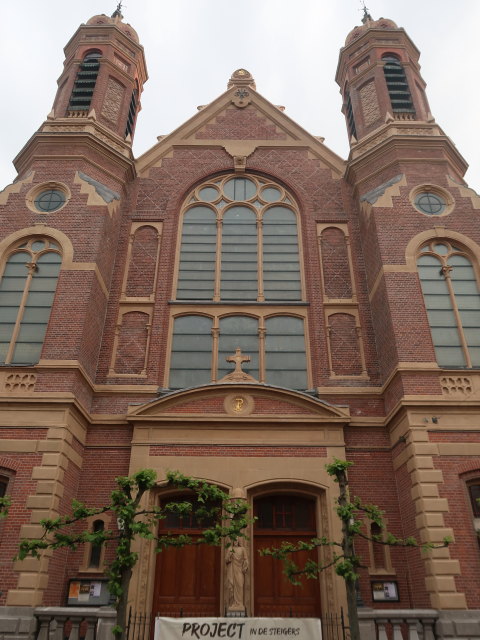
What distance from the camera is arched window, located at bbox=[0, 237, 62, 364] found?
13.8 m

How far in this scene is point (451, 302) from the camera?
1442 cm

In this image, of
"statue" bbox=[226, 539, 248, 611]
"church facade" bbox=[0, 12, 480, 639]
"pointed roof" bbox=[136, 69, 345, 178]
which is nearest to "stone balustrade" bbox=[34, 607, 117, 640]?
"church facade" bbox=[0, 12, 480, 639]

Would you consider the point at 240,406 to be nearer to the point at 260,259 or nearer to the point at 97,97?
the point at 260,259

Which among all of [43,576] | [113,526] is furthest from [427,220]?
[43,576]

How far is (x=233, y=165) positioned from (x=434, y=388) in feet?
35.4

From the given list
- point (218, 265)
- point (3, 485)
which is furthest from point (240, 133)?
point (3, 485)

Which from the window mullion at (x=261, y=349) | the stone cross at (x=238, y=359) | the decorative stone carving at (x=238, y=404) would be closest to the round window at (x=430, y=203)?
the window mullion at (x=261, y=349)

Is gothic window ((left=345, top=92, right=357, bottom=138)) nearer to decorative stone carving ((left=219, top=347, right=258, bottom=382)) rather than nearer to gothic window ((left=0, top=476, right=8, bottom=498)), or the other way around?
decorative stone carving ((left=219, top=347, right=258, bottom=382))

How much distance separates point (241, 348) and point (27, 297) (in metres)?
6.06

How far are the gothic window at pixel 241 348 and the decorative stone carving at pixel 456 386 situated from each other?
12.1ft

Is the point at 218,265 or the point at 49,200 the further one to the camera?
the point at 218,265

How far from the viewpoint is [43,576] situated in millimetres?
10891

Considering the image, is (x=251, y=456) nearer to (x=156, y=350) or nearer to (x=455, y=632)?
(x=156, y=350)

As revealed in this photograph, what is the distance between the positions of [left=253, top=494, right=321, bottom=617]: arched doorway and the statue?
1.23m
